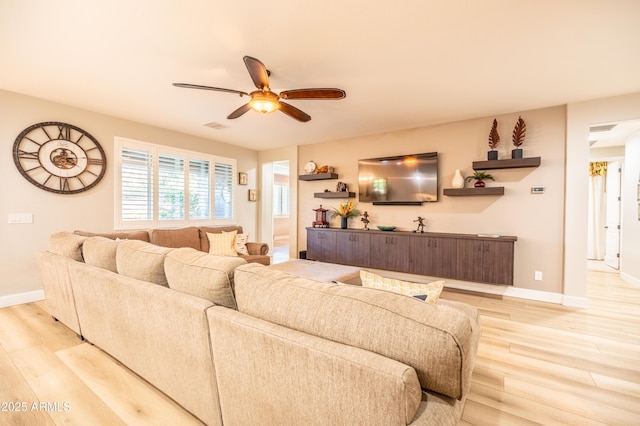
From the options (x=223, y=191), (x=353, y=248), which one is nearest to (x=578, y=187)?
(x=353, y=248)

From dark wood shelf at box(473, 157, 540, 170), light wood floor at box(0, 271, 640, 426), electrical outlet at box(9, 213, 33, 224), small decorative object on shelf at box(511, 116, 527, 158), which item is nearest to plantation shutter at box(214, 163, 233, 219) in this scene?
electrical outlet at box(9, 213, 33, 224)

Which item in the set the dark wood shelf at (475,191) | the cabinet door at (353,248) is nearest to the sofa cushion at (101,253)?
the cabinet door at (353,248)

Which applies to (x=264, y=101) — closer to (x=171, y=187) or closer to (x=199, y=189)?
(x=171, y=187)

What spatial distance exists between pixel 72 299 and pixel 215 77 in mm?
2421

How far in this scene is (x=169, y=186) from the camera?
492 centimetres

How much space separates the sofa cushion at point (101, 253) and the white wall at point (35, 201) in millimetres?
2151

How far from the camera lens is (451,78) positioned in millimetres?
2896

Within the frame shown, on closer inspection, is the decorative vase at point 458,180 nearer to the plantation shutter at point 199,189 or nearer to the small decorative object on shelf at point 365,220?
the small decorative object on shelf at point 365,220

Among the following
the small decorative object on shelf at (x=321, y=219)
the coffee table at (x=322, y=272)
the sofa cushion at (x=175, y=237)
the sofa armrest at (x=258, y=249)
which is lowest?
the coffee table at (x=322, y=272)

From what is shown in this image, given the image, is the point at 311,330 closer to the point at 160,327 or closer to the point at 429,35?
the point at 160,327

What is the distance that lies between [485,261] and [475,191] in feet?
3.27

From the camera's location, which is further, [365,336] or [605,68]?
[605,68]

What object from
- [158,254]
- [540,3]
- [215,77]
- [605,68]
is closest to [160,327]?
[158,254]

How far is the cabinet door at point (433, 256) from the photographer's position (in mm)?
4008
